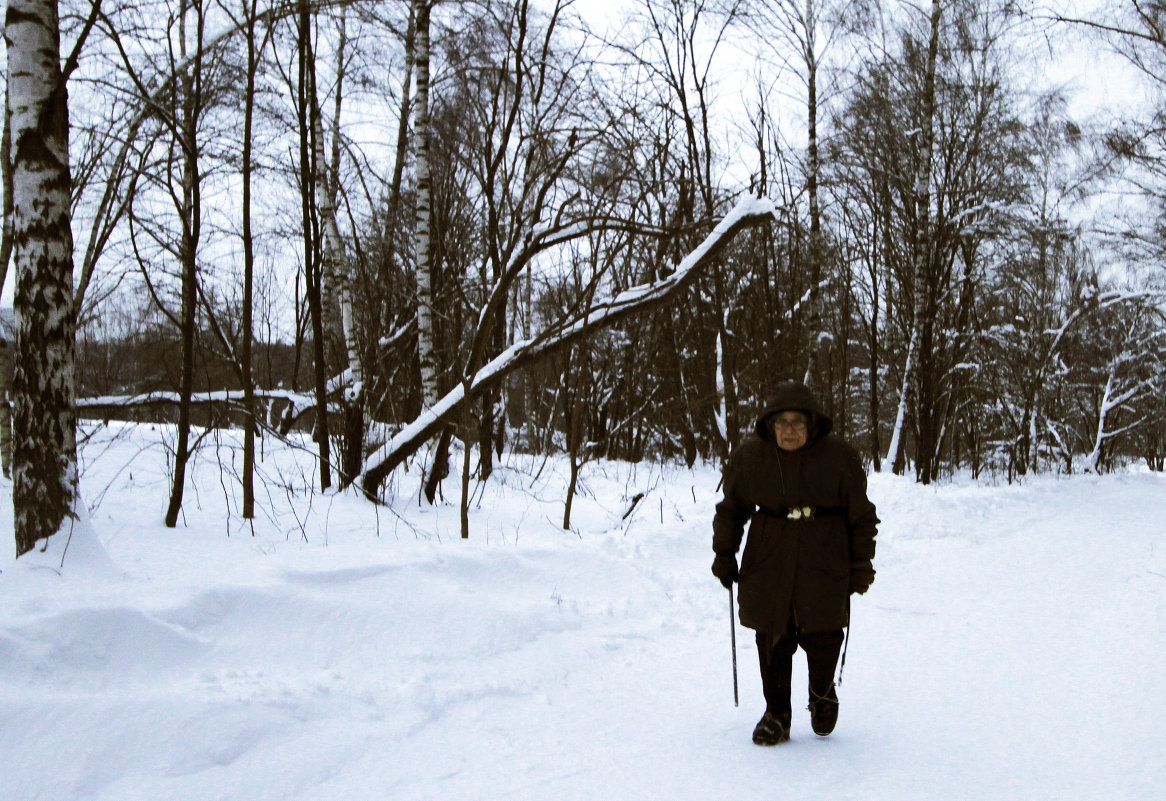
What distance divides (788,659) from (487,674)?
63.6 inches

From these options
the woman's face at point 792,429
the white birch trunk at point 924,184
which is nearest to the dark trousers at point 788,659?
the woman's face at point 792,429

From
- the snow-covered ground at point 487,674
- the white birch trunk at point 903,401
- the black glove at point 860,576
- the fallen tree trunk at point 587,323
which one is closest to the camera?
the snow-covered ground at point 487,674

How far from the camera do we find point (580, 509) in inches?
369

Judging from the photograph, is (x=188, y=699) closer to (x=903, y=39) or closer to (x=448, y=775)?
(x=448, y=775)

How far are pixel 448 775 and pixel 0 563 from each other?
9.25ft

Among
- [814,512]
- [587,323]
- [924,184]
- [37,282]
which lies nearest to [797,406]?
[814,512]

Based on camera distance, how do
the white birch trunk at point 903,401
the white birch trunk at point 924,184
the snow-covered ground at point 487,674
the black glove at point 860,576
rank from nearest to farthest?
the snow-covered ground at point 487,674 < the black glove at point 860,576 < the white birch trunk at point 924,184 < the white birch trunk at point 903,401

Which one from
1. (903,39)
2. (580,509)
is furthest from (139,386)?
(903,39)

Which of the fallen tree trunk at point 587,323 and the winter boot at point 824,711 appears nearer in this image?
the winter boot at point 824,711

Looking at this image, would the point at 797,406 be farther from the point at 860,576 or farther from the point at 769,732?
the point at 769,732

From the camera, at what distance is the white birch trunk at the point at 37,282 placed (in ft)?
14.7

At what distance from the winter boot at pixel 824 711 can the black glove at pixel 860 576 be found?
470mm

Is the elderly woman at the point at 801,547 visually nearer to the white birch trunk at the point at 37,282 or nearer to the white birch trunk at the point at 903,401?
the white birch trunk at the point at 37,282

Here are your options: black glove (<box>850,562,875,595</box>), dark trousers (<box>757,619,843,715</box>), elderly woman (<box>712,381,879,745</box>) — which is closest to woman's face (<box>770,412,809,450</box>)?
elderly woman (<box>712,381,879,745</box>)
